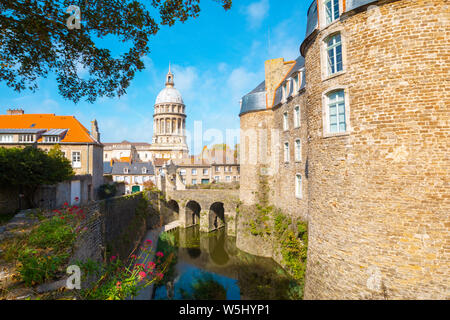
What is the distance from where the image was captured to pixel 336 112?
23.6 ft

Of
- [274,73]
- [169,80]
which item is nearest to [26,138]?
[274,73]

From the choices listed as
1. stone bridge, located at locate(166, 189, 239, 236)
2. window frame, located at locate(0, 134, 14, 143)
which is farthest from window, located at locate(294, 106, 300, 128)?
window frame, located at locate(0, 134, 14, 143)

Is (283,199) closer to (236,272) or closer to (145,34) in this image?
(236,272)

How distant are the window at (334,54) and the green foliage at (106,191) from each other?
71.9ft

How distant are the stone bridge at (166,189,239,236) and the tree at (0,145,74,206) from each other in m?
13.5

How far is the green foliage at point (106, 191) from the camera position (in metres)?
22.3

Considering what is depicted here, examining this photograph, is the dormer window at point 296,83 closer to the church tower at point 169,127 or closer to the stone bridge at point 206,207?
the stone bridge at point 206,207

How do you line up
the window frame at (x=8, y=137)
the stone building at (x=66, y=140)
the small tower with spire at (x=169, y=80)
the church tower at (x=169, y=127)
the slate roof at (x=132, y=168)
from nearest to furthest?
1. the stone building at (x=66, y=140)
2. the window frame at (x=8, y=137)
3. the slate roof at (x=132, y=168)
4. the church tower at (x=169, y=127)
5. the small tower with spire at (x=169, y=80)

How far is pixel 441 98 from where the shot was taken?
5.50 m

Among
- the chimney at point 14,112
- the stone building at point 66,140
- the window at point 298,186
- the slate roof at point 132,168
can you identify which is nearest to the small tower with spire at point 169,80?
the slate roof at point 132,168

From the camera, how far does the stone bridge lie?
22109 mm

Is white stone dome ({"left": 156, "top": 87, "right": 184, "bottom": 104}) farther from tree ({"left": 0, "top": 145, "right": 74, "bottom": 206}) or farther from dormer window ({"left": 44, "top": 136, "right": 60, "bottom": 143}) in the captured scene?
tree ({"left": 0, "top": 145, "right": 74, "bottom": 206})
